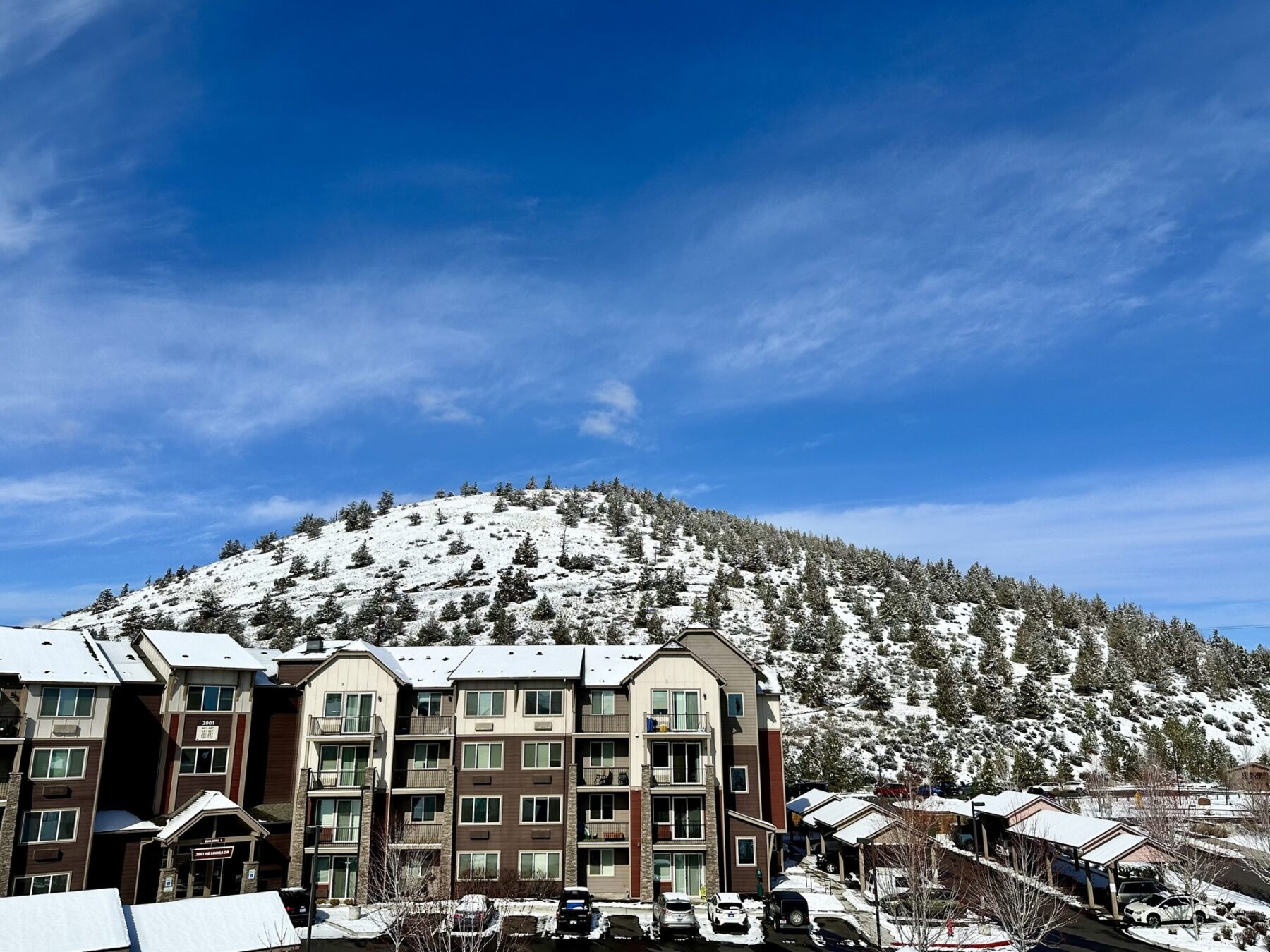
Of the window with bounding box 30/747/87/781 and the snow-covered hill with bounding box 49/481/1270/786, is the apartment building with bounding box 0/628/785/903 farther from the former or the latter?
the snow-covered hill with bounding box 49/481/1270/786

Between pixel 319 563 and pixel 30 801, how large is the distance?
10735 centimetres

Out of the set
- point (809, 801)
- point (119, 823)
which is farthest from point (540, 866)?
point (809, 801)

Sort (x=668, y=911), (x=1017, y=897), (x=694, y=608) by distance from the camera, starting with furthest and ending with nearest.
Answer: (x=694, y=608)
(x=668, y=911)
(x=1017, y=897)

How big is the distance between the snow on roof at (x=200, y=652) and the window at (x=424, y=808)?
1180 centimetres

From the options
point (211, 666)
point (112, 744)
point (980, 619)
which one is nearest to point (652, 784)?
point (211, 666)

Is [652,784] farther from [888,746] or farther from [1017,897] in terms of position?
[888,746]

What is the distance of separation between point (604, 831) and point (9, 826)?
28.9 meters

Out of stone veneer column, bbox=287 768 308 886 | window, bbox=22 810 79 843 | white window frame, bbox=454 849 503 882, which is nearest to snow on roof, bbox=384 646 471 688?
stone veneer column, bbox=287 768 308 886

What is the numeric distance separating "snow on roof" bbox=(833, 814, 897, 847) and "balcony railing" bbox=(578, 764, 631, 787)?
1283cm

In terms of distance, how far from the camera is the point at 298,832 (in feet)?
148

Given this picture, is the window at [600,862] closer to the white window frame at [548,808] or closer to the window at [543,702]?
the white window frame at [548,808]

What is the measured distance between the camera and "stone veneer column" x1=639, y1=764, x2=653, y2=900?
4538 cm

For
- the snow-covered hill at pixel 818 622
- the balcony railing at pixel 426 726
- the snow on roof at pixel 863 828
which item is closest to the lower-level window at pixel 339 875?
the balcony railing at pixel 426 726

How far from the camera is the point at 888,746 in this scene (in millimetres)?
89250
